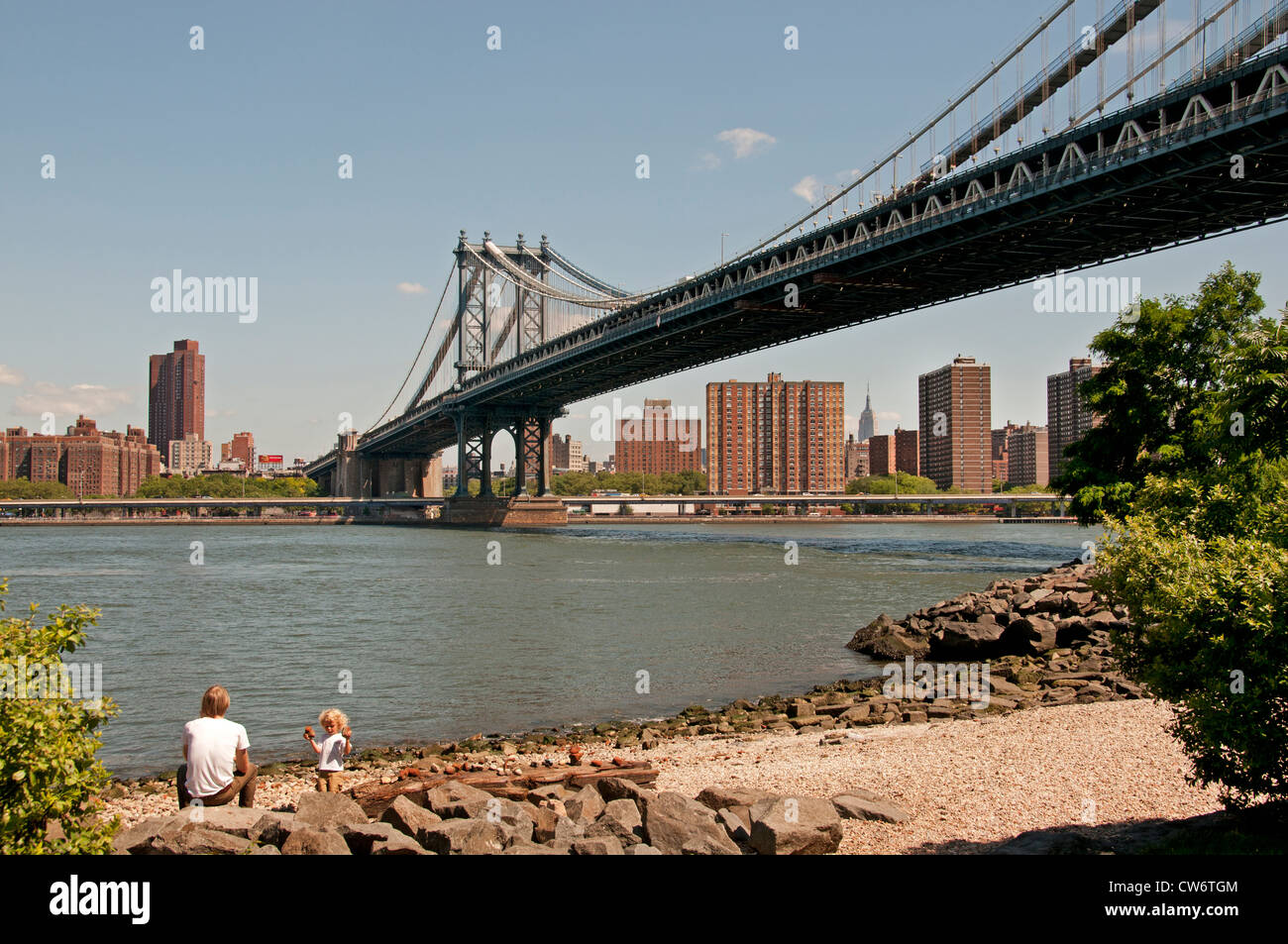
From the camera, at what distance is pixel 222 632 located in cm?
2702

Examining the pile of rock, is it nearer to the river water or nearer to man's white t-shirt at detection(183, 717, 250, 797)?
man's white t-shirt at detection(183, 717, 250, 797)

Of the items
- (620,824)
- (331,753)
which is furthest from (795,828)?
(331,753)

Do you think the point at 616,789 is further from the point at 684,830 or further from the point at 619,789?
the point at 684,830

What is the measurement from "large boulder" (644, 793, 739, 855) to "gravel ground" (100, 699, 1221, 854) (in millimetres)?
1006

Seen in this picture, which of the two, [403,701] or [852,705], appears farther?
[403,701]

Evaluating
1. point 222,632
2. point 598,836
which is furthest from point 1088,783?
point 222,632

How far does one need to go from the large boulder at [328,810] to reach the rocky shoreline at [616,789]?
20 mm

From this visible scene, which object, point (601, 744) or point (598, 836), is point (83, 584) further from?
point (598, 836)

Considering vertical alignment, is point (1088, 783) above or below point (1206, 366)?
below

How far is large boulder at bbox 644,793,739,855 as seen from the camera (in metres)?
7.21

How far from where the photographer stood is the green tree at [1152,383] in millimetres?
29359

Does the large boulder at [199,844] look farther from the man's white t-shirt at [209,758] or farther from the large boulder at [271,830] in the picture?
the man's white t-shirt at [209,758]

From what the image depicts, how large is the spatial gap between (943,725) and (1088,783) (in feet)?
15.4
